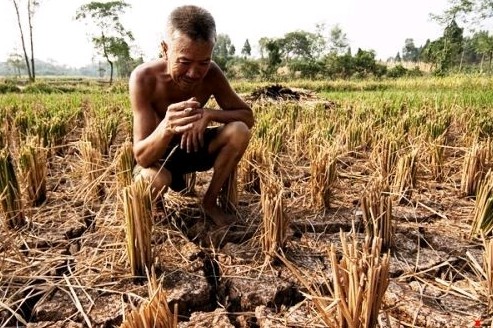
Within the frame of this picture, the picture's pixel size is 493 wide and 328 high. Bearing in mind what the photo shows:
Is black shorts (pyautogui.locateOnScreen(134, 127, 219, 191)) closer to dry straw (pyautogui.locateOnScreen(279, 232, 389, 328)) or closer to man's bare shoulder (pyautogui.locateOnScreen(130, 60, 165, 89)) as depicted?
man's bare shoulder (pyautogui.locateOnScreen(130, 60, 165, 89))

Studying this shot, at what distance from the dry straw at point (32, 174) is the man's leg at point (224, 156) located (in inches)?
43.4

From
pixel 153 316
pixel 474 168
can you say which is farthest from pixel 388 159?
pixel 153 316

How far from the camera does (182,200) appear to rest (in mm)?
2648

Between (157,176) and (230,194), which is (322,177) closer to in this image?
(230,194)

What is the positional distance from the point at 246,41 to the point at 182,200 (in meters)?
76.7

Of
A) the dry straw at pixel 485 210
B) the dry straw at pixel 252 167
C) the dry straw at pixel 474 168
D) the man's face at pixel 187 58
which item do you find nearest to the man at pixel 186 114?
the man's face at pixel 187 58

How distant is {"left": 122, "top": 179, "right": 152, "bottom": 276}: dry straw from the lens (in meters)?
1.72

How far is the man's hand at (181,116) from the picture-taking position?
1942 mm

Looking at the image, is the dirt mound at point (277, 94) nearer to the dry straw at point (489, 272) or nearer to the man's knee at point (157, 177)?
the man's knee at point (157, 177)

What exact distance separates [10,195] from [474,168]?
285 centimetres

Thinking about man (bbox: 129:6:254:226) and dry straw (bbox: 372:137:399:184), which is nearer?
man (bbox: 129:6:254:226)

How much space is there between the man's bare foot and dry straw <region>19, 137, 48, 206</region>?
110 cm

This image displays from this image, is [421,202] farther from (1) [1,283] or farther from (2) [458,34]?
(2) [458,34]

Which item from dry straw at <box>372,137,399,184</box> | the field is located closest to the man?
the field
